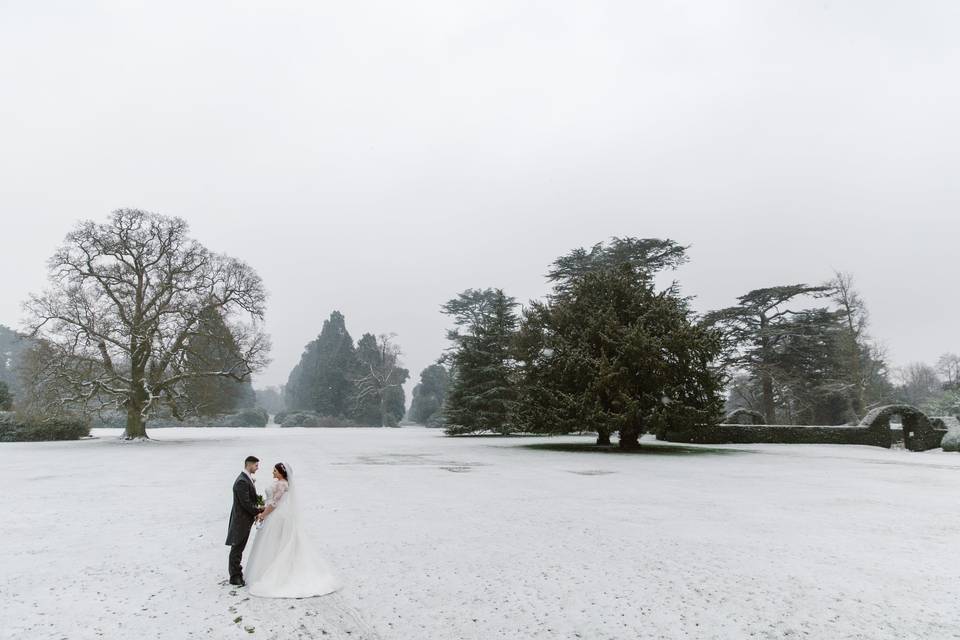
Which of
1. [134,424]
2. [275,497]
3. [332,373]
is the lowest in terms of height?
[134,424]

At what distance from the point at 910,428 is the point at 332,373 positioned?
206 feet

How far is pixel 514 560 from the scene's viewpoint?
6.95m

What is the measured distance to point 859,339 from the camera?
43.2 m

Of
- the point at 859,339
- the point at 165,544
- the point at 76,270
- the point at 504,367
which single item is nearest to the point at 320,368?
the point at 504,367

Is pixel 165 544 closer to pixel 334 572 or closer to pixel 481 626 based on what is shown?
pixel 334 572

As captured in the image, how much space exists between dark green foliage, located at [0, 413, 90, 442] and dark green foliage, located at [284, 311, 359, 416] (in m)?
38.4

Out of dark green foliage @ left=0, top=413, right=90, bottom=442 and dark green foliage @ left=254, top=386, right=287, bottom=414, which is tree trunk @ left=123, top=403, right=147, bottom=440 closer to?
dark green foliage @ left=0, top=413, right=90, bottom=442

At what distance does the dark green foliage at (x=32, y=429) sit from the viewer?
33.2 metres

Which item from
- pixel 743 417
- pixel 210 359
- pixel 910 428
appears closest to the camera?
pixel 910 428

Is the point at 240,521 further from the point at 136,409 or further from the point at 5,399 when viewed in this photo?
the point at 5,399

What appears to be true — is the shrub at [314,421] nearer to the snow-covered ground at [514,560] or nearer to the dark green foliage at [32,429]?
the dark green foliage at [32,429]

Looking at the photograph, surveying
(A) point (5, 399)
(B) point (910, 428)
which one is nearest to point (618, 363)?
(B) point (910, 428)

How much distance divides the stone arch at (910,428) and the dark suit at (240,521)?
33902mm

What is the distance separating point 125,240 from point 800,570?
114ft
